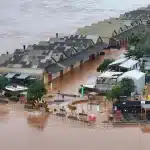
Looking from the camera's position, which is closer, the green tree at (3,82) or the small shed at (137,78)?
the small shed at (137,78)

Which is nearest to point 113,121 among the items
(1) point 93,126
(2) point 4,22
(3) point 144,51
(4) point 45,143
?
(1) point 93,126

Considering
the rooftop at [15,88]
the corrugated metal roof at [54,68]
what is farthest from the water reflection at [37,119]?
the corrugated metal roof at [54,68]

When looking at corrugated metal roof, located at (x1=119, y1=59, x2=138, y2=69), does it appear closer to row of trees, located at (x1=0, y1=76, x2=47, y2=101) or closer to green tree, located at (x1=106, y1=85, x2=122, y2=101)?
green tree, located at (x1=106, y1=85, x2=122, y2=101)

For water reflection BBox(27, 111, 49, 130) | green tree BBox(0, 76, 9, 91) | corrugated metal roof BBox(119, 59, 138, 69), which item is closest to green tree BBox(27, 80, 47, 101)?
water reflection BBox(27, 111, 49, 130)

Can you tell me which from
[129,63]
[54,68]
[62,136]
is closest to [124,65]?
[129,63]

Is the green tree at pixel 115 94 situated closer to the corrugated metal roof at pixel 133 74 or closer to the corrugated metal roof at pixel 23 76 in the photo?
the corrugated metal roof at pixel 133 74

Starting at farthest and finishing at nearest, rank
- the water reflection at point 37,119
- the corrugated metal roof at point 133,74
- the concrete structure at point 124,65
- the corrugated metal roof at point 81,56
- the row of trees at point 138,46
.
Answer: the row of trees at point 138,46 < the corrugated metal roof at point 81,56 < the concrete structure at point 124,65 < the corrugated metal roof at point 133,74 < the water reflection at point 37,119

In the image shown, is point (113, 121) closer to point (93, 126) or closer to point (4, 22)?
point (93, 126)
